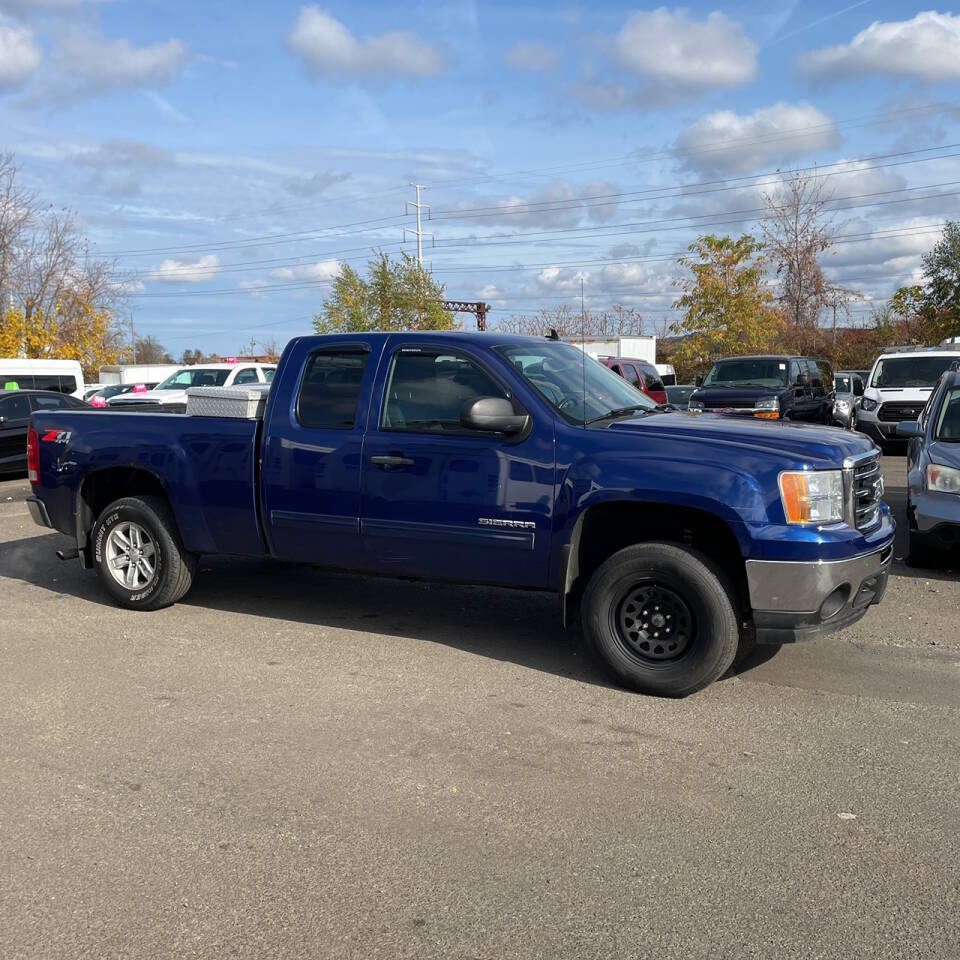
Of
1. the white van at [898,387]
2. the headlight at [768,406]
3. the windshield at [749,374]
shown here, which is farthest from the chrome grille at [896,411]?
the headlight at [768,406]

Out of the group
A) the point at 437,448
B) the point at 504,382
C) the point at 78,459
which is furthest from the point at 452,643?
the point at 78,459

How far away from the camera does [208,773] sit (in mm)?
4352

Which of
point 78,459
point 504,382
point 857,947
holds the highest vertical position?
point 504,382

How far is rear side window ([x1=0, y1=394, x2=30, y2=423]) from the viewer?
55.9 feet

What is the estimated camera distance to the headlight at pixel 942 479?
789cm

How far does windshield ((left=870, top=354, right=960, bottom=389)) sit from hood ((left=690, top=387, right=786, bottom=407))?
8.69 feet

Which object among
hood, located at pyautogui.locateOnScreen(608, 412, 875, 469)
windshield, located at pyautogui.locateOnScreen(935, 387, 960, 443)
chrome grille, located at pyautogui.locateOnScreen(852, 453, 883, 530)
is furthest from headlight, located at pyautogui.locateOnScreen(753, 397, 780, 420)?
chrome grille, located at pyautogui.locateOnScreen(852, 453, 883, 530)

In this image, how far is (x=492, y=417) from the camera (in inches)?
217

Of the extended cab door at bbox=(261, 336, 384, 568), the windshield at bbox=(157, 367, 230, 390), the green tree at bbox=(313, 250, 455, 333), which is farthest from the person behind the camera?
the green tree at bbox=(313, 250, 455, 333)

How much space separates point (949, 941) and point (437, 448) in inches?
142

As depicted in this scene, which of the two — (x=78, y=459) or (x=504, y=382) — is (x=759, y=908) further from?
(x=78, y=459)

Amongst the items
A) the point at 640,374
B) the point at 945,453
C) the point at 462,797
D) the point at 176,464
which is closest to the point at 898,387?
the point at 640,374

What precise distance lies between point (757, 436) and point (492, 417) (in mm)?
1405

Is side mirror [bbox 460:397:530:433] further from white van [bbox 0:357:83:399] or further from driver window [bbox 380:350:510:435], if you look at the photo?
white van [bbox 0:357:83:399]
